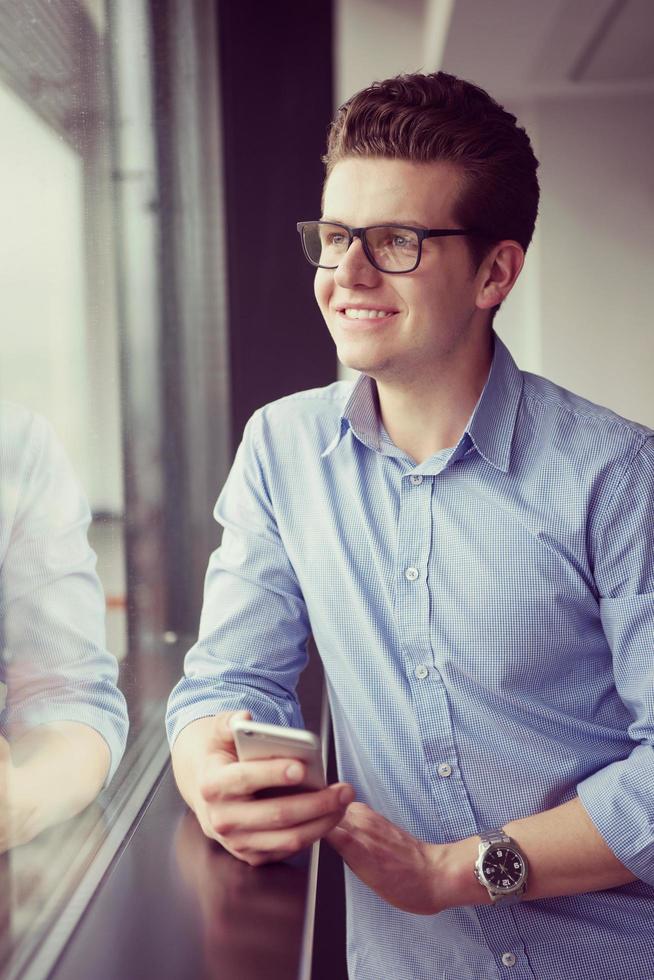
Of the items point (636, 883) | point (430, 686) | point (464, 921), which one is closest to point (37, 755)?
point (430, 686)

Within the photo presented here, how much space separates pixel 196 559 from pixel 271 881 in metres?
1.31

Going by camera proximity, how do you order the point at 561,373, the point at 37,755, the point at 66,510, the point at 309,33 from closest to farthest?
the point at 37,755 → the point at 66,510 → the point at 309,33 → the point at 561,373

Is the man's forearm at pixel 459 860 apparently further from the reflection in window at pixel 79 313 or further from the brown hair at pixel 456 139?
the brown hair at pixel 456 139

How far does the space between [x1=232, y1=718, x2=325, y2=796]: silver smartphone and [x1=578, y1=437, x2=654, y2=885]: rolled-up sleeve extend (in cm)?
43

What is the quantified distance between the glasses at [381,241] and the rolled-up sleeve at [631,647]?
43cm

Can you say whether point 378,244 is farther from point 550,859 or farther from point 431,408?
point 550,859

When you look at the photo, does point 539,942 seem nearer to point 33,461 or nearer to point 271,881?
point 271,881

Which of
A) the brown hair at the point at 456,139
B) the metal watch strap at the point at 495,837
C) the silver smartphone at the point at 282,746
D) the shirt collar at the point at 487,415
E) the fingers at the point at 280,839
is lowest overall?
the metal watch strap at the point at 495,837

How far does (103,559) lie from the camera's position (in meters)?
1.27

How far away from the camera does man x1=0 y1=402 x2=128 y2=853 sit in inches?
34.7

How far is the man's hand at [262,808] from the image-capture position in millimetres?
938

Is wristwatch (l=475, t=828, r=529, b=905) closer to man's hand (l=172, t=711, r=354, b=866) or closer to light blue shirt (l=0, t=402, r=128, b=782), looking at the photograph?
man's hand (l=172, t=711, r=354, b=866)

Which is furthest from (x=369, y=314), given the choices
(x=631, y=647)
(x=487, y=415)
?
(x=631, y=647)

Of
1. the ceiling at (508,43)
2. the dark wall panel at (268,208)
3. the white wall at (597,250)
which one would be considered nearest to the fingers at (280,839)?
the dark wall panel at (268,208)
